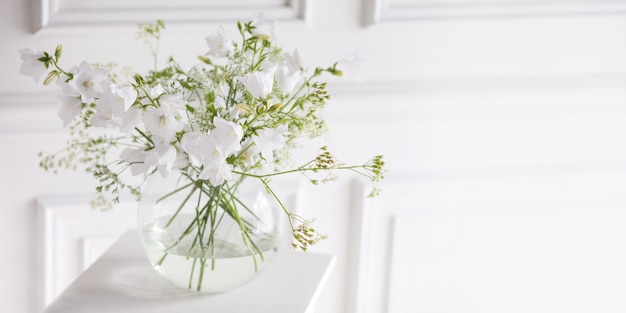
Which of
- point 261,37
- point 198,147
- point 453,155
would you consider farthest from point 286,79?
point 453,155

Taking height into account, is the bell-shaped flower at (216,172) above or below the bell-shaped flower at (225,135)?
below

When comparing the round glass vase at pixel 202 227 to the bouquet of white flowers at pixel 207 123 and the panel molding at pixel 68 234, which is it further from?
the panel molding at pixel 68 234

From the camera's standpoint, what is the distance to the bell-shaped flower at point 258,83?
122cm

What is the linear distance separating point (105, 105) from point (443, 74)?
98 centimetres

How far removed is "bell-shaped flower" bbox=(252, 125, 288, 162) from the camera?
123 cm

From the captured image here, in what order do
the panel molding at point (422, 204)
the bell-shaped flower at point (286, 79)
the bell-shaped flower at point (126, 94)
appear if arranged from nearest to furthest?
the bell-shaped flower at point (126, 94) < the bell-shaped flower at point (286, 79) < the panel molding at point (422, 204)

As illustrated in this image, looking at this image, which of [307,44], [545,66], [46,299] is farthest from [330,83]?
[46,299]

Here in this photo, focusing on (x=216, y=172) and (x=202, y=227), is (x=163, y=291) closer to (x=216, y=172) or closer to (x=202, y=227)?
(x=202, y=227)

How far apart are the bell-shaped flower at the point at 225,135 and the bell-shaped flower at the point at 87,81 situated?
0.17m

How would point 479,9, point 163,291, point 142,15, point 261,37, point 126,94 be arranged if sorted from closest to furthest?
point 126,94 < point 261,37 < point 163,291 < point 142,15 < point 479,9

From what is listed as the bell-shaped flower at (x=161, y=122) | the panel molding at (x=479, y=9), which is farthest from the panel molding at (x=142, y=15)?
the bell-shaped flower at (x=161, y=122)

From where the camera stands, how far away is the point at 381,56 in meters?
1.96

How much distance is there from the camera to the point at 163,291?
1.42 meters

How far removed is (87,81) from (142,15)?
56 centimetres
